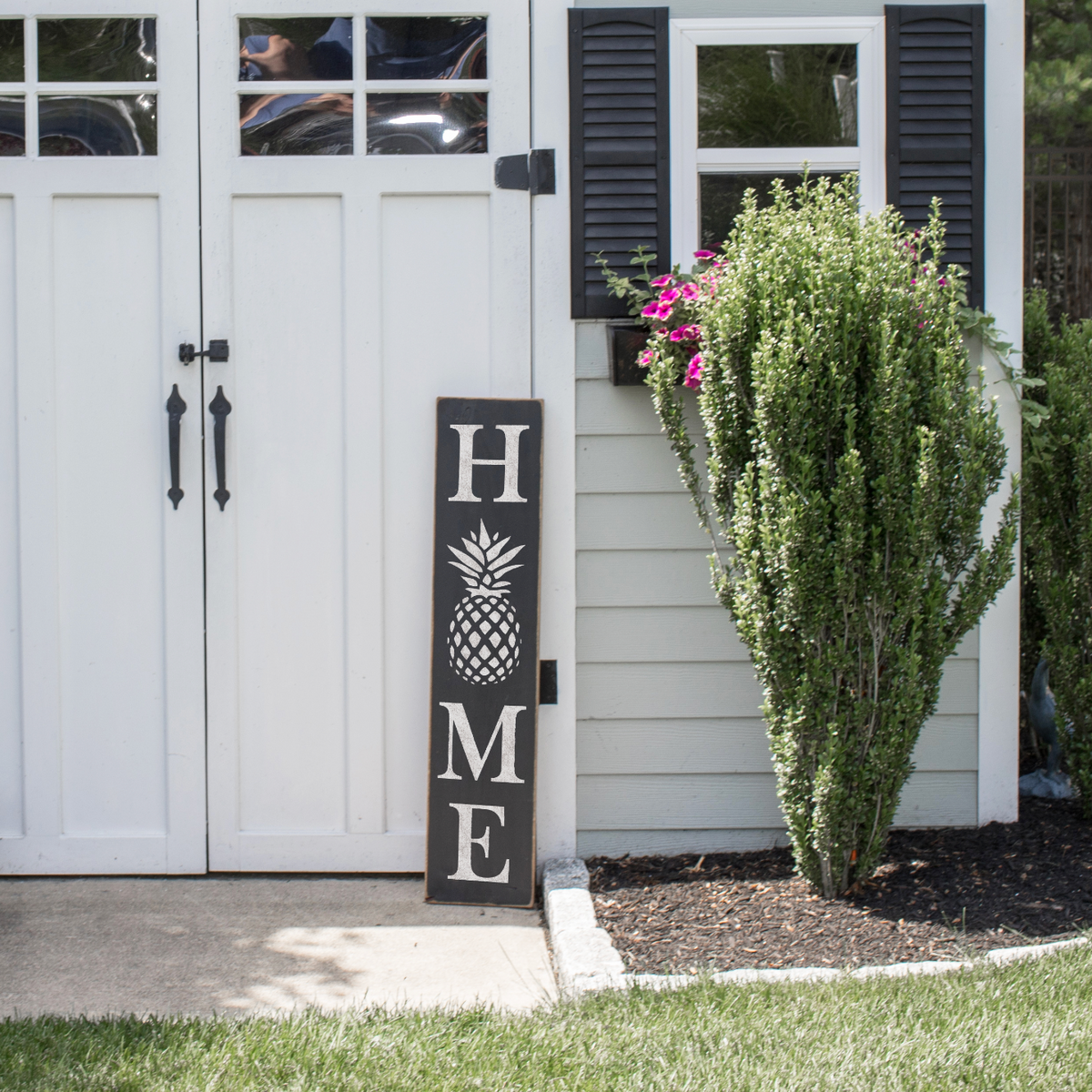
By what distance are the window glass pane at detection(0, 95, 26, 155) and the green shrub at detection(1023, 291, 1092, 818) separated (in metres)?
3.18

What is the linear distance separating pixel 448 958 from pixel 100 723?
1.32 meters

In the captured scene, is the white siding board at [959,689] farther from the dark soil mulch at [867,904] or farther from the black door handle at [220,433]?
the black door handle at [220,433]

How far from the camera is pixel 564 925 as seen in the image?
2.83m

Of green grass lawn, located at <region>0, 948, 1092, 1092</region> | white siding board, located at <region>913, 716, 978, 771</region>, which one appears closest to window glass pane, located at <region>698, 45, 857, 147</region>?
white siding board, located at <region>913, 716, 978, 771</region>

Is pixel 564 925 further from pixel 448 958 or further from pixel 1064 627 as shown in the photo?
pixel 1064 627

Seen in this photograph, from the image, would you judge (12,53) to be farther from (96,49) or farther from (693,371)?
(693,371)

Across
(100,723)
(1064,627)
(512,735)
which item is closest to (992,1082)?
(512,735)

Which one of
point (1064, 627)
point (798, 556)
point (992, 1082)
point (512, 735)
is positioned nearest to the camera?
point (992, 1082)

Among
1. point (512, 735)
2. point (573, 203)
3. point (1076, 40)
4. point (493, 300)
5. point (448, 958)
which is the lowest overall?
point (448, 958)

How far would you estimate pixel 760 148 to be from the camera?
3305 mm

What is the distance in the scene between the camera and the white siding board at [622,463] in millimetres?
3346

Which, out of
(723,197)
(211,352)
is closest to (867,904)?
(723,197)

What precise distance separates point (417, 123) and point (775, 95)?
3.51 ft

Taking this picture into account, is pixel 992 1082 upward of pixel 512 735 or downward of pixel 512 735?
downward
